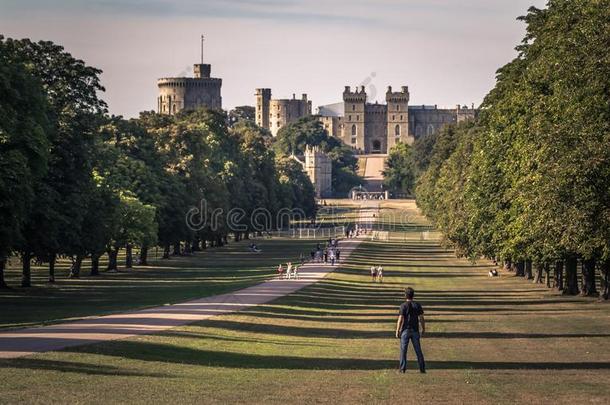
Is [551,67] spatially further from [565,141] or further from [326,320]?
[326,320]

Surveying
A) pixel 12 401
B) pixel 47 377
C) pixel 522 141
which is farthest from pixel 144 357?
pixel 522 141

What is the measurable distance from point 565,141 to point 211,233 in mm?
64419

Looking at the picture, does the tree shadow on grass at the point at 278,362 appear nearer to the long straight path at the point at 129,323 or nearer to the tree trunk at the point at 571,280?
the long straight path at the point at 129,323

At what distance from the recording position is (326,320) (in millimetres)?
43719

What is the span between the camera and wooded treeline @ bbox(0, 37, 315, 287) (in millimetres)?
46125

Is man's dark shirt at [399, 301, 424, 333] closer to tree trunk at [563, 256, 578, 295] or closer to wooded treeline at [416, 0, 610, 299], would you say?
wooded treeline at [416, 0, 610, 299]

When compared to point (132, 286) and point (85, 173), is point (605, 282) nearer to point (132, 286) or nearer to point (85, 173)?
point (132, 286)

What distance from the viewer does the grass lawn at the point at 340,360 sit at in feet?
72.9

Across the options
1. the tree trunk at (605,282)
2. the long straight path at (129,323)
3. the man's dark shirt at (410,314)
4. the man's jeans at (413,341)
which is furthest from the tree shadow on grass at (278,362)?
the tree trunk at (605,282)

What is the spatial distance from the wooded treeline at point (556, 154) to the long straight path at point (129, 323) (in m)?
10.5

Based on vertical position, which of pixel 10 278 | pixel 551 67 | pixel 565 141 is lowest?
pixel 10 278

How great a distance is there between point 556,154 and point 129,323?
52.1 feet

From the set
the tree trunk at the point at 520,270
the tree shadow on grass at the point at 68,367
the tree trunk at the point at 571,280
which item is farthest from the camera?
the tree trunk at the point at 520,270

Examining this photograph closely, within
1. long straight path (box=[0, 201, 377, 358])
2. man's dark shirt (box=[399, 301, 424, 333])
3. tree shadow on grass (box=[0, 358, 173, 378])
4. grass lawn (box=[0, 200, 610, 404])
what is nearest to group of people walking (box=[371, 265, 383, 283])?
long straight path (box=[0, 201, 377, 358])
